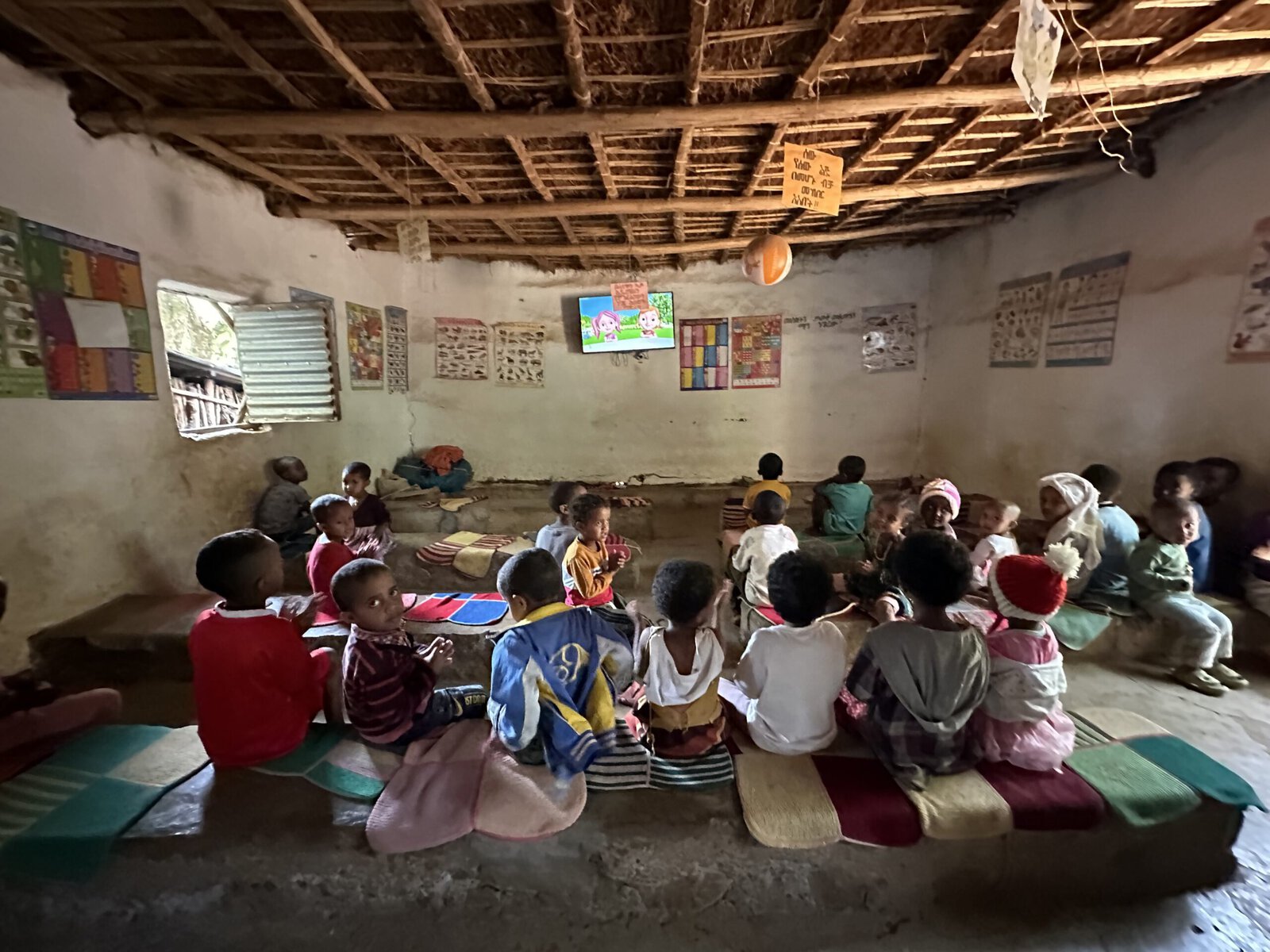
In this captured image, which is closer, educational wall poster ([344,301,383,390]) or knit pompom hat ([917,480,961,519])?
knit pompom hat ([917,480,961,519])

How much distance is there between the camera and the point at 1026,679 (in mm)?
1904

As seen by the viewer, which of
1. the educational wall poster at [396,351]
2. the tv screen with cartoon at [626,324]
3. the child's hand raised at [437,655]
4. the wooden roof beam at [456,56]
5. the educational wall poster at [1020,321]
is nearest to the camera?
the child's hand raised at [437,655]

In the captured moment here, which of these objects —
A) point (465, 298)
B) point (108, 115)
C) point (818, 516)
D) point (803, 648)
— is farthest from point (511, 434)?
point (803, 648)

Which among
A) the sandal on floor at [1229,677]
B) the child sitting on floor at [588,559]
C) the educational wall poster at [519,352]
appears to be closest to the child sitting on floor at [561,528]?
the child sitting on floor at [588,559]

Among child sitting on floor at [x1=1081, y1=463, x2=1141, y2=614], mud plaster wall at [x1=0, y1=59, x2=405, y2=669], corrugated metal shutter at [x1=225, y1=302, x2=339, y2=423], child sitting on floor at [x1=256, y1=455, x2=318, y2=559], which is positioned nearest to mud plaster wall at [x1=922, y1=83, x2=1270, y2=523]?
child sitting on floor at [x1=1081, y1=463, x2=1141, y2=614]

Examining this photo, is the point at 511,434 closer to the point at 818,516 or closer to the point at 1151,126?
the point at 818,516

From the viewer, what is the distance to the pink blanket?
5.82 ft

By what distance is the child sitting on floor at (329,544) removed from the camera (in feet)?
10.3

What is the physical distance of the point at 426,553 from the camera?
450 cm

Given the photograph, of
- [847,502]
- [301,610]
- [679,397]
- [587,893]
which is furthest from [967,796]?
[679,397]

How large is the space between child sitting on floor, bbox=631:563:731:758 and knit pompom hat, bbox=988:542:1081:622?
925mm

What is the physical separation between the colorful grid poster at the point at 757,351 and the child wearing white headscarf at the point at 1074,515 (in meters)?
3.93

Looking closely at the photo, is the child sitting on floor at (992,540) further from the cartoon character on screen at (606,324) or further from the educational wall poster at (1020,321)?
the cartoon character on screen at (606,324)

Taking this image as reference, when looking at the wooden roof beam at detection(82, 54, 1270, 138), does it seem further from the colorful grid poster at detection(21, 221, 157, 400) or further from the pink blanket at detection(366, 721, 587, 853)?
the pink blanket at detection(366, 721, 587, 853)
